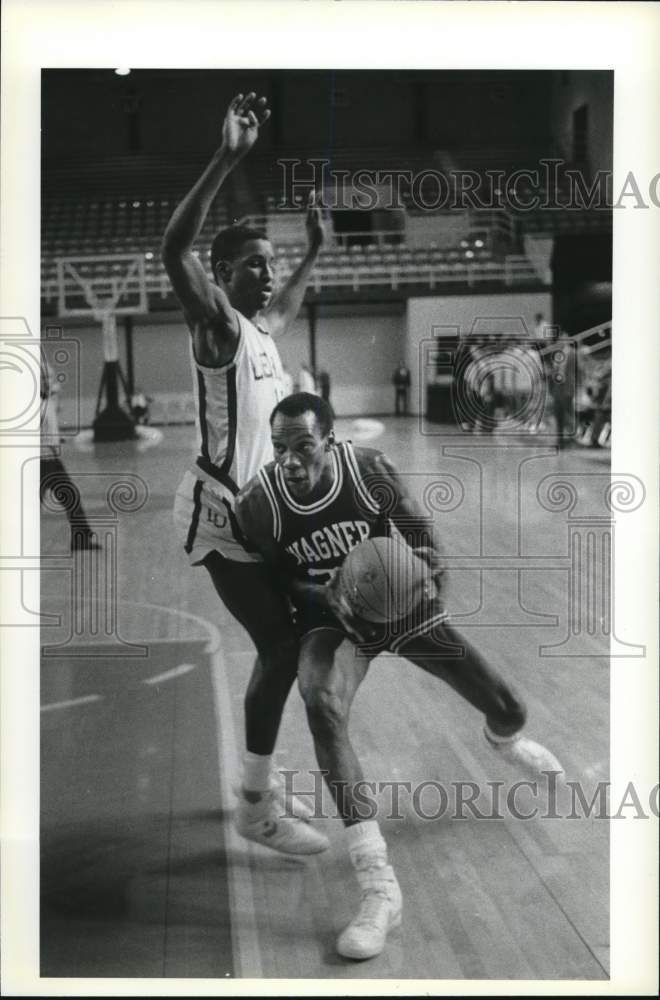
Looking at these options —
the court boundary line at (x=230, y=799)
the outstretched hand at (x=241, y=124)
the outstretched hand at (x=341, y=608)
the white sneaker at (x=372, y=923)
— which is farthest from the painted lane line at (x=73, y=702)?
the outstretched hand at (x=241, y=124)

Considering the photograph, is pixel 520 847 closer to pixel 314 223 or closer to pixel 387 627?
pixel 387 627

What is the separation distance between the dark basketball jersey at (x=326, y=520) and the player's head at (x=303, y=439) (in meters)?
0.02

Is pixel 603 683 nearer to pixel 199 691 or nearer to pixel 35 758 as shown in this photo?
pixel 199 691

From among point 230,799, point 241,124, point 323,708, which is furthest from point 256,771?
point 241,124

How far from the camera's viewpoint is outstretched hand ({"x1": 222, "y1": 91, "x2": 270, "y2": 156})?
299cm

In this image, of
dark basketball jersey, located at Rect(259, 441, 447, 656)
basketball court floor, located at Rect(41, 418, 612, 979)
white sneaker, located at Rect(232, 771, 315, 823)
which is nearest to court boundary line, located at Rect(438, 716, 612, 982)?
basketball court floor, located at Rect(41, 418, 612, 979)

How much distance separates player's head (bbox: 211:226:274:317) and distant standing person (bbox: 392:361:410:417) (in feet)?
1.11

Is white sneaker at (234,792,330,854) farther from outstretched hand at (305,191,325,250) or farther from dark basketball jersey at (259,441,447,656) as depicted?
outstretched hand at (305,191,325,250)

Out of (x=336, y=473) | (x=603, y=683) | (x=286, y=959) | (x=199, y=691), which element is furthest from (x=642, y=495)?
(x=286, y=959)

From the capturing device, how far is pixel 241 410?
302 cm

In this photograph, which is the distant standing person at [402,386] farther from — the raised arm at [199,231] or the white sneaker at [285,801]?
the white sneaker at [285,801]

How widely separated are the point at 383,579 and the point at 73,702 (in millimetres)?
770

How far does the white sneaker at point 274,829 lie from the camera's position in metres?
3.08

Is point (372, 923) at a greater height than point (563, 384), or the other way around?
point (563, 384)
